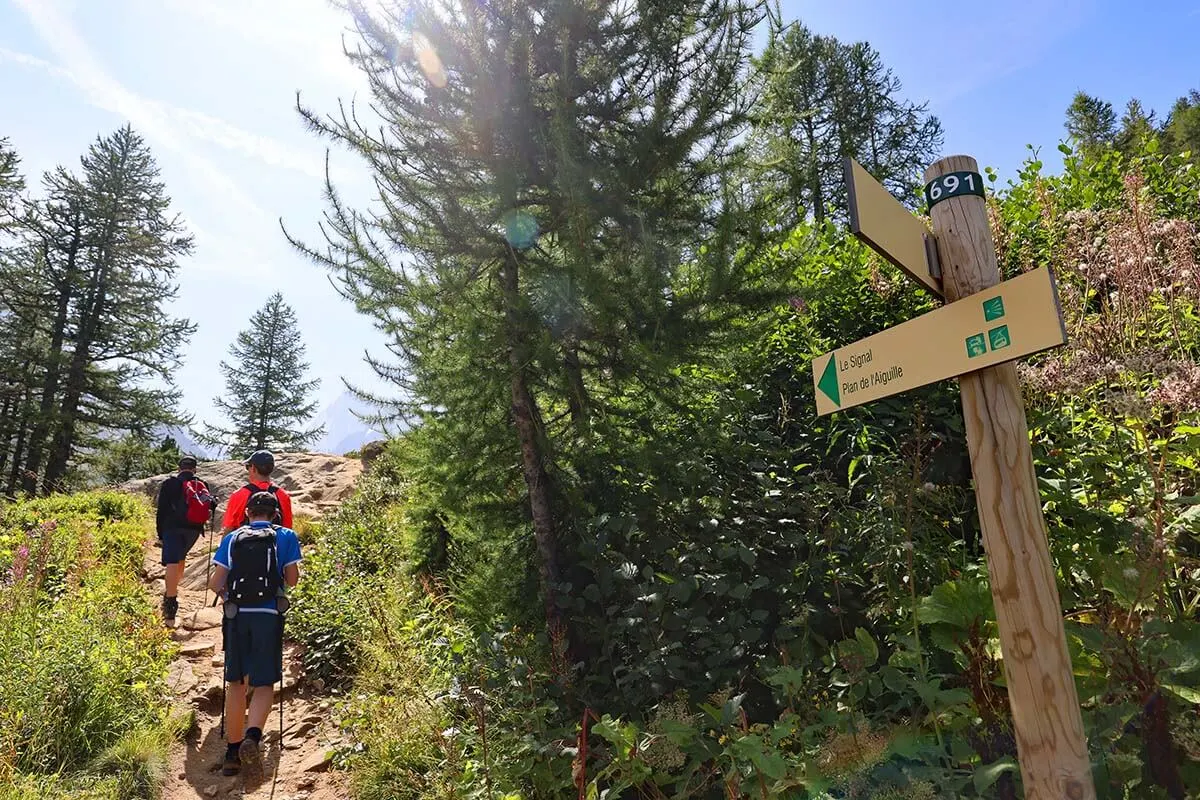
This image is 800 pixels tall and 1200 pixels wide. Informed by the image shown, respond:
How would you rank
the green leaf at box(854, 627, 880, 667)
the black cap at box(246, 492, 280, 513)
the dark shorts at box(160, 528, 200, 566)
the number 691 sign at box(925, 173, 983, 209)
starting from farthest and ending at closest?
the dark shorts at box(160, 528, 200, 566)
the black cap at box(246, 492, 280, 513)
the green leaf at box(854, 627, 880, 667)
the number 691 sign at box(925, 173, 983, 209)

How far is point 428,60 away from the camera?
4199 mm

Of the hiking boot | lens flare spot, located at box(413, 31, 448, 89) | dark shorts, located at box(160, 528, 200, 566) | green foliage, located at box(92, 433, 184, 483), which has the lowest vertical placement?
the hiking boot

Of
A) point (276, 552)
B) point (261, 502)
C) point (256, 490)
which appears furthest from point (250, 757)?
point (256, 490)

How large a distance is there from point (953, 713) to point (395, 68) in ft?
15.8

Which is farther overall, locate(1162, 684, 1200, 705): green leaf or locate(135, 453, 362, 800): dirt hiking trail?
locate(135, 453, 362, 800): dirt hiking trail

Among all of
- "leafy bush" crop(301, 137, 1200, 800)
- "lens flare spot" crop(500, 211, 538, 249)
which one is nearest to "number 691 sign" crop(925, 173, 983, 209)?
"leafy bush" crop(301, 137, 1200, 800)

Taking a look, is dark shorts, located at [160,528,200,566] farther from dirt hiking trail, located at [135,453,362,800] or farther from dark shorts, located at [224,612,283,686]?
dark shorts, located at [224,612,283,686]

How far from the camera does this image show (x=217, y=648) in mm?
6586

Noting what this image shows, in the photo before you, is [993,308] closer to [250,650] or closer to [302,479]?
[250,650]

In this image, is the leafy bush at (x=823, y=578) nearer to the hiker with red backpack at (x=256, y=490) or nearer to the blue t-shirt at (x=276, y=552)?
the blue t-shirt at (x=276, y=552)

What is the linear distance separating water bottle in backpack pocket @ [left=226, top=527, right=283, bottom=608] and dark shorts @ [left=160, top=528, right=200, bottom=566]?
3385 millimetres

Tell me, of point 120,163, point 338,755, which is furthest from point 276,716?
point 120,163

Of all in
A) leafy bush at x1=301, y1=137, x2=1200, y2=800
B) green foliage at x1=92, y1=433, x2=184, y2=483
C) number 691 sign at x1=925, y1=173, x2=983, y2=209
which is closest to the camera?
number 691 sign at x1=925, y1=173, x2=983, y2=209

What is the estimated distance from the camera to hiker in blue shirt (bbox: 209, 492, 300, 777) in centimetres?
436
